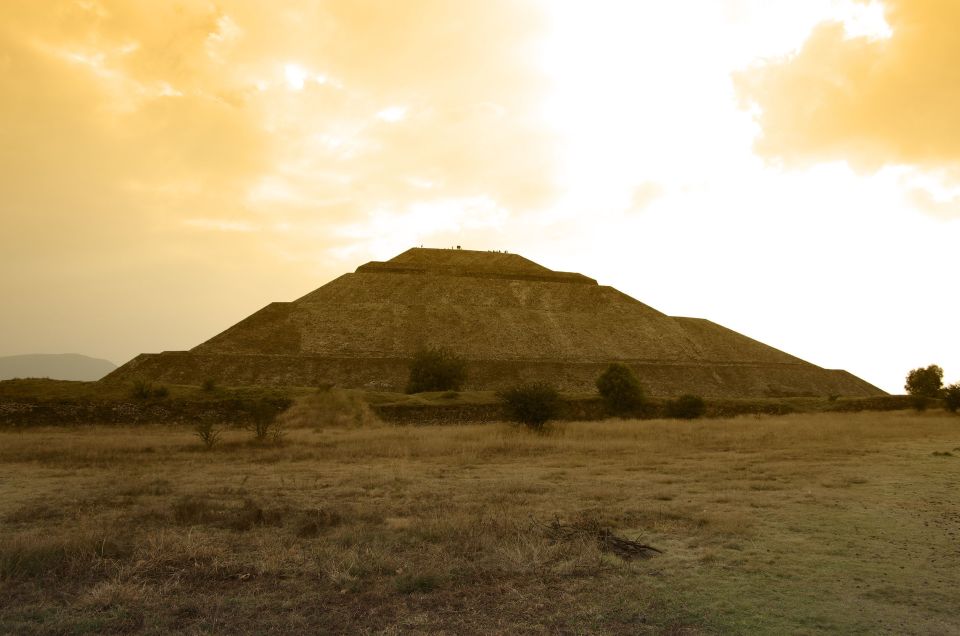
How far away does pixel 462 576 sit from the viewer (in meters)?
8.26

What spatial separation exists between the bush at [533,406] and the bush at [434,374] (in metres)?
21.7

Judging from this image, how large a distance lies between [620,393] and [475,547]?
3625cm

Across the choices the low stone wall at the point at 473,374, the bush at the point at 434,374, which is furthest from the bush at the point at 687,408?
the low stone wall at the point at 473,374

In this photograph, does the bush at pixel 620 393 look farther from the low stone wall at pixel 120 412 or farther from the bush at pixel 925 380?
the bush at pixel 925 380

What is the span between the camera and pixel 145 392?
38.0 metres

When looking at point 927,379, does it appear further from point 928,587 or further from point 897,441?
point 928,587

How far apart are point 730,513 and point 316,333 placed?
76031 millimetres

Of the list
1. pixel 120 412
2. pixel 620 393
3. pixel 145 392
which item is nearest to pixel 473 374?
pixel 620 393

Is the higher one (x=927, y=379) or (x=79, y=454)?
(x=927, y=379)

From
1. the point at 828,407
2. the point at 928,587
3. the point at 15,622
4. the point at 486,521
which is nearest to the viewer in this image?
the point at 15,622

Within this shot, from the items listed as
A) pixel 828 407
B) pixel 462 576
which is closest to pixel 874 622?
pixel 462 576

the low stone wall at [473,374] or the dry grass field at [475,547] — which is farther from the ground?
the low stone wall at [473,374]

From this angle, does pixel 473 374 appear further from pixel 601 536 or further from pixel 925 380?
pixel 601 536

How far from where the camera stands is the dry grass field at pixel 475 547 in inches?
276
